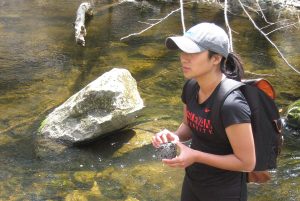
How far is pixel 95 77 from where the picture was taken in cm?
754

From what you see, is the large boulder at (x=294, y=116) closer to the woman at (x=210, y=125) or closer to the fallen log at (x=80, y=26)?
the woman at (x=210, y=125)

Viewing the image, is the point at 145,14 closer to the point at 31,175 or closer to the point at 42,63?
the point at 42,63

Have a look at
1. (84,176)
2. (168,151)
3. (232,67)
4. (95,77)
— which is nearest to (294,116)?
(84,176)

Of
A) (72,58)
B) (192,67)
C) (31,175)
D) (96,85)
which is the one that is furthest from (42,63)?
(192,67)

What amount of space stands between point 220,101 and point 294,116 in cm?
428

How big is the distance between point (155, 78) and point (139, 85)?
0.42 m

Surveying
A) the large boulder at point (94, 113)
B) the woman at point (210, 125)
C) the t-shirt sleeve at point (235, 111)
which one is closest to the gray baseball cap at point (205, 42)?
the woman at point (210, 125)

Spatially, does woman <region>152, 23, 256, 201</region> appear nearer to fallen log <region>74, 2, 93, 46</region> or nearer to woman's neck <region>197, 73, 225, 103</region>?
woman's neck <region>197, 73, 225, 103</region>

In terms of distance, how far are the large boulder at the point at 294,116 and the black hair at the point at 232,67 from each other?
4038 mm

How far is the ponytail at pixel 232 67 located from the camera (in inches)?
85.8

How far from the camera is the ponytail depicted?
2180 mm

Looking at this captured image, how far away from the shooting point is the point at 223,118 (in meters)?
2.00

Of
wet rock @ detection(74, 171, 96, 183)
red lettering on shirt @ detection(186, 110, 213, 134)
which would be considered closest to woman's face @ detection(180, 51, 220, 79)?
red lettering on shirt @ detection(186, 110, 213, 134)

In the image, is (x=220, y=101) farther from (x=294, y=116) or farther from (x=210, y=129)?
(x=294, y=116)
